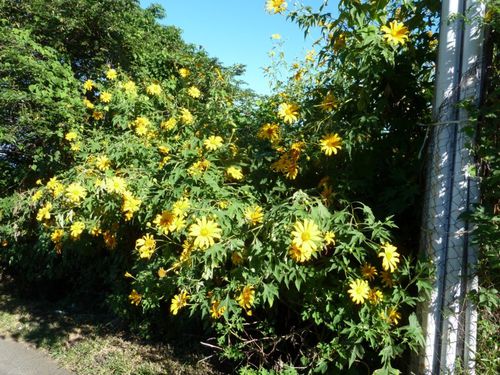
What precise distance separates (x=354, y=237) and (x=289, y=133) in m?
0.88

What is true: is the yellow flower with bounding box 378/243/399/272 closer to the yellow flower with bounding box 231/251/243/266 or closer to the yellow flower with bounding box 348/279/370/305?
the yellow flower with bounding box 348/279/370/305

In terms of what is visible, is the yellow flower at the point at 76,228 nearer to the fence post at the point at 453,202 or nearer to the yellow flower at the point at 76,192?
the yellow flower at the point at 76,192

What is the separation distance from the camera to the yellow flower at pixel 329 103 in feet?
8.04

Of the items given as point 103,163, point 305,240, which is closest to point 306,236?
point 305,240

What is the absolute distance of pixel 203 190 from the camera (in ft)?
8.14

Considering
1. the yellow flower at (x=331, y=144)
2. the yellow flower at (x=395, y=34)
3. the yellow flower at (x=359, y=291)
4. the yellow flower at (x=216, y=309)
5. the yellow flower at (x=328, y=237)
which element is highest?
the yellow flower at (x=395, y=34)

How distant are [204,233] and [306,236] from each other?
1.76 feet

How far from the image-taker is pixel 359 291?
6.79 feet

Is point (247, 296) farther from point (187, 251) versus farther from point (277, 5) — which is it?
point (277, 5)

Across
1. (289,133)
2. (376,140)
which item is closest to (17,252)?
(289,133)

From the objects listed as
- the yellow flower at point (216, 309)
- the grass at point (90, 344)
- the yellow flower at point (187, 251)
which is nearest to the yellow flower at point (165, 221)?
the yellow flower at point (187, 251)

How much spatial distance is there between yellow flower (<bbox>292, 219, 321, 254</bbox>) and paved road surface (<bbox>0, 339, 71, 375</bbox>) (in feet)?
8.86

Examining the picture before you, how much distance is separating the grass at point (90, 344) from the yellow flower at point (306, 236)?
1918 millimetres

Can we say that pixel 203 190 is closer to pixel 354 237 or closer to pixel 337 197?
pixel 337 197
